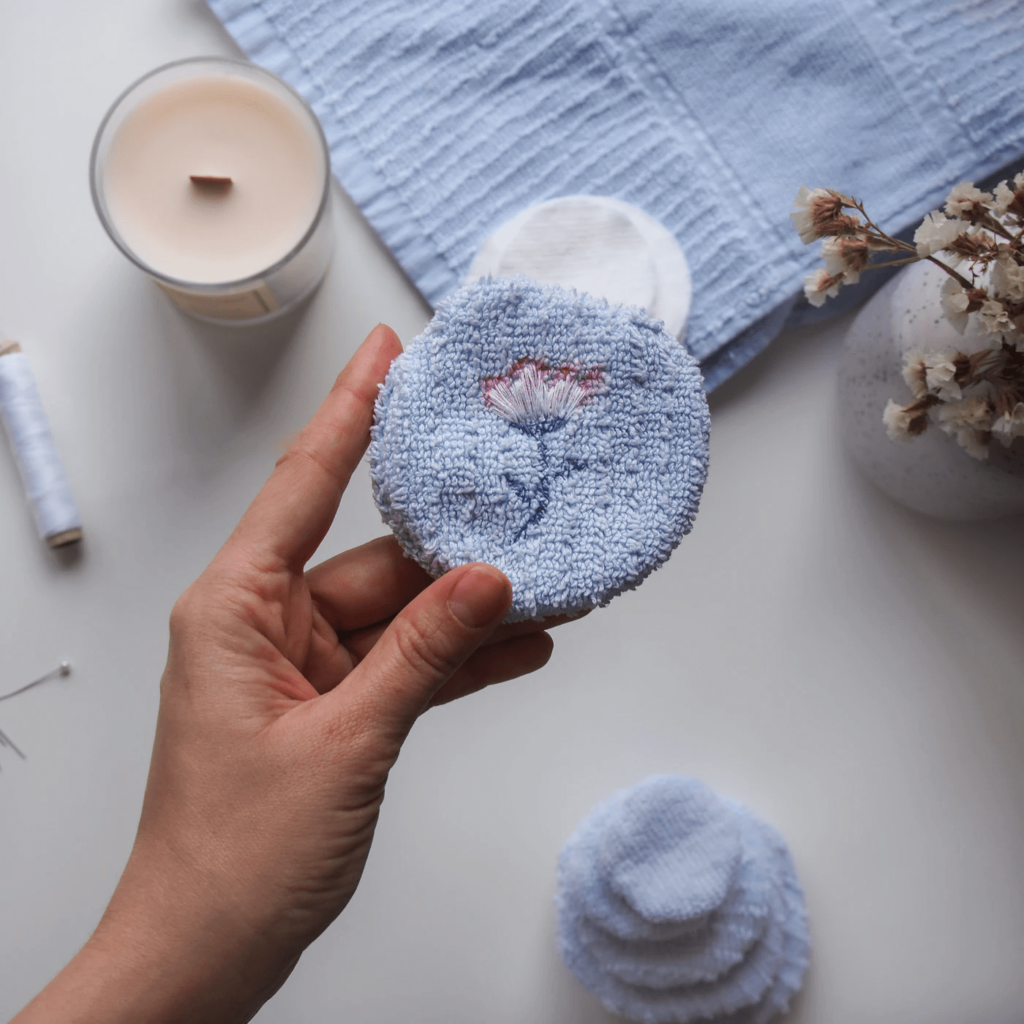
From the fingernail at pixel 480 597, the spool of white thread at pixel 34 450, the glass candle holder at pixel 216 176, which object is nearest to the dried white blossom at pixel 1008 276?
the fingernail at pixel 480 597

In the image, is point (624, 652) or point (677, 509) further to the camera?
point (624, 652)

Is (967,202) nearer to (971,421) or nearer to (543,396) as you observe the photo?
(971,421)

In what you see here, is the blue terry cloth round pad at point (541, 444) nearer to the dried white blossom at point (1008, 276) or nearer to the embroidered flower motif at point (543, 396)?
the embroidered flower motif at point (543, 396)

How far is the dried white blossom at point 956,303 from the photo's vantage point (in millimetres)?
399

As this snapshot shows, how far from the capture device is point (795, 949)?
64 centimetres

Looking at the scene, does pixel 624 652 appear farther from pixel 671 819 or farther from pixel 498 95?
pixel 498 95

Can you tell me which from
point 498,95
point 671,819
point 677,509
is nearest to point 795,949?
point 671,819

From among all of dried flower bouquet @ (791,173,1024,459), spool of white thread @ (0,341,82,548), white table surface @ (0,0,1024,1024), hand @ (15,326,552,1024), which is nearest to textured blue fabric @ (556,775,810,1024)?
white table surface @ (0,0,1024,1024)

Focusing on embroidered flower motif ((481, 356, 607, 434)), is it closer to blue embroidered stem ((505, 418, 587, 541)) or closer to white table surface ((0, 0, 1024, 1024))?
blue embroidered stem ((505, 418, 587, 541))

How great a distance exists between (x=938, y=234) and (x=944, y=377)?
0.21ft

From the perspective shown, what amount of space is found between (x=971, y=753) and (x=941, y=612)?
107 mm

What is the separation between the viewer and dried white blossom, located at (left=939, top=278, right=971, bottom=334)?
40 centimetres

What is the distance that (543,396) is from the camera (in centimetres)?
44

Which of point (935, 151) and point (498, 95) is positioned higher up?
point (498, 95)
